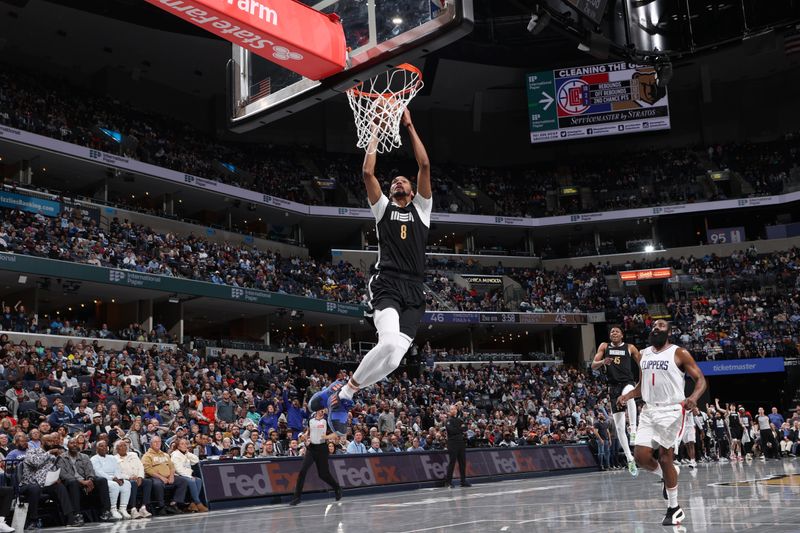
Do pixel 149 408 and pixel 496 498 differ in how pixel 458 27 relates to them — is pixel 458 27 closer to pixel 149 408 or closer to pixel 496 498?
pixel 496 498

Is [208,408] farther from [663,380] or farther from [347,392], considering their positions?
[663,380]

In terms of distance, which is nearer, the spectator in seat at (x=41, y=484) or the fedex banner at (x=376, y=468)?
the spectator in seat at (x=41, y=484)

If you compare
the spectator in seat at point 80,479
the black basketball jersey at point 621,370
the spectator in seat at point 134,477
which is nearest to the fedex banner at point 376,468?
the spectator in seat at point 134,477

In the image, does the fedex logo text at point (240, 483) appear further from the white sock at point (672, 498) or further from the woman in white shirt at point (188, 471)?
the white sock at point (672, 498)

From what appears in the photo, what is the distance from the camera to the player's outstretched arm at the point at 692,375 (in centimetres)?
886

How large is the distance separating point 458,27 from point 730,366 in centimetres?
3672

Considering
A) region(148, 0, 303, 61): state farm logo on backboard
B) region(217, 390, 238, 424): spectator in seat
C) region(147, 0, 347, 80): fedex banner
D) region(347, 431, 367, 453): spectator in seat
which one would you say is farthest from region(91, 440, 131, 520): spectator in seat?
region(148, 0, 303, 61): state farm logo on backboard

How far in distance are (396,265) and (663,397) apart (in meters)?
3.86

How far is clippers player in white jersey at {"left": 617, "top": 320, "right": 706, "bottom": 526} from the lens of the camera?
29.9 feet

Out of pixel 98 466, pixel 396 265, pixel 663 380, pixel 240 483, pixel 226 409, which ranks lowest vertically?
pixel 240 483

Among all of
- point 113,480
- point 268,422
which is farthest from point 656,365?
point 268,422

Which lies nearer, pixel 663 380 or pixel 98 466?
pixel 663 380

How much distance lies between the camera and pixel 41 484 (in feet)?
43.0

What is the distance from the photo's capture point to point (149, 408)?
812 inches
